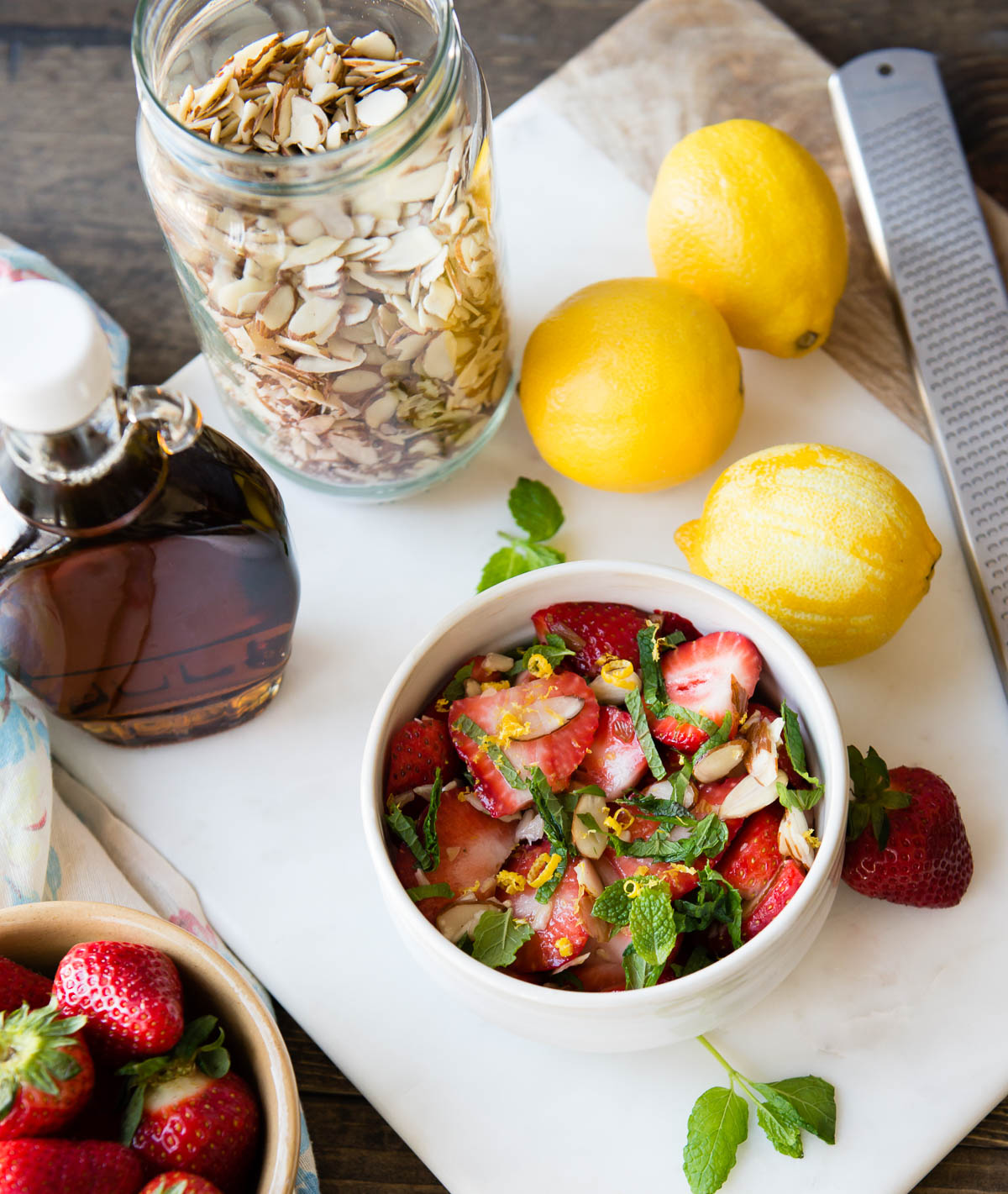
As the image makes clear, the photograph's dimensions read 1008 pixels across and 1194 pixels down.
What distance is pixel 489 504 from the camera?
2.66 ft

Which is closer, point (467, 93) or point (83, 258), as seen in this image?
point (467, 93)

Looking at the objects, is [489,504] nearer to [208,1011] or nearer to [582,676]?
[582,676]

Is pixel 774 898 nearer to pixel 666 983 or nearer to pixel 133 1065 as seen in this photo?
pixel 666 983

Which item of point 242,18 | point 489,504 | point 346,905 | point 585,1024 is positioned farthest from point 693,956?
point 242,18

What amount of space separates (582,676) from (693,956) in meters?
0.16

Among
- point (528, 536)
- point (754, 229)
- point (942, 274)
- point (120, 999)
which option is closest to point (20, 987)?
point (120, 999)

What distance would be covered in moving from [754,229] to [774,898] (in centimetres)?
41

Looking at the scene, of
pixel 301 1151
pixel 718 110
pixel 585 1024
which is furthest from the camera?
pixel 718 110

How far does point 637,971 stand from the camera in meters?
0.58

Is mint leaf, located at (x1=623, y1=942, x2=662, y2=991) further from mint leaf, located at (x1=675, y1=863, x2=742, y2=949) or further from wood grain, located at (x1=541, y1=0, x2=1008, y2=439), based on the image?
wood grain, located at (x1=541, y1=0, x2=1008, y2=439)

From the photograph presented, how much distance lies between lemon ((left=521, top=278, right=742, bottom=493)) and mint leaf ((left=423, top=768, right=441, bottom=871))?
24 cm

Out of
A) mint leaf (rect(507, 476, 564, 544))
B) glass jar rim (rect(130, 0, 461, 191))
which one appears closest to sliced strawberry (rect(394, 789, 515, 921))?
mint leaf (rect(507, 476, 564, 544))

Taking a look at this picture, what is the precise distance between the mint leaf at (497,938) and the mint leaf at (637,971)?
0.05 meters

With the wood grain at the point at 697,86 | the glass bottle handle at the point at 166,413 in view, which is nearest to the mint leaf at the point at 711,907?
the glass bottle handle at the point at 166,413
